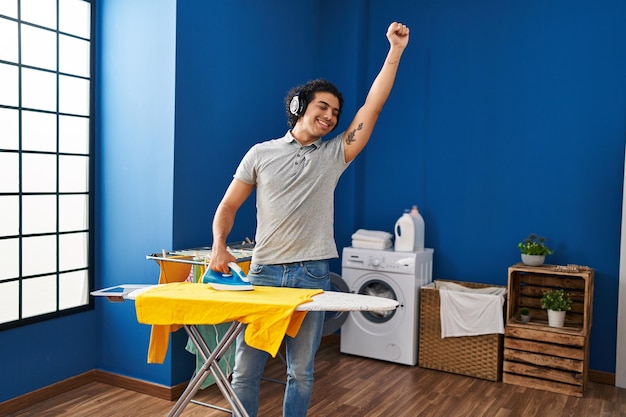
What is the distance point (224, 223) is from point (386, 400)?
1.63 metres

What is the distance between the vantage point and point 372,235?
4.29 metres

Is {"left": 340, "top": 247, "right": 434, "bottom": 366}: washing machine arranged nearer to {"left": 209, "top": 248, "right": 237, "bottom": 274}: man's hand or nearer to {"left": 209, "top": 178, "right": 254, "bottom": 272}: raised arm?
{"left": 209, "top": 178, "right": 254, "bottom": 272}: raised arm

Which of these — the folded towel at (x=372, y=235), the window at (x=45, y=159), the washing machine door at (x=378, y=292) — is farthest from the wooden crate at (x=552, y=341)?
the window at (x=45, y=159)

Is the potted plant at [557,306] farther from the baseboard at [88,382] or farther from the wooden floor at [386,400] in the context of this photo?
the baseboard at [88,382]

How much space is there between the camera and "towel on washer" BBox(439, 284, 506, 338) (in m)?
3.80

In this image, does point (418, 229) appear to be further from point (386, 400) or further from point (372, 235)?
point (386, 400)

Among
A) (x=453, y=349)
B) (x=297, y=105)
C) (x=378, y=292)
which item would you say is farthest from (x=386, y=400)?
(x=297, y=105)

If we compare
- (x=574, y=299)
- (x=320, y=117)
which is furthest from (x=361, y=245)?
(x=320, y=117)

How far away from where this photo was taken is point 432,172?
4.43m

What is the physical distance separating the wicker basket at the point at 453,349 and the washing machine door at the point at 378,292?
211 mm

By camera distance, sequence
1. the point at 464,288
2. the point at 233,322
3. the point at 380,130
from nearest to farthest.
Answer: the point at 233,322
the point at 464,288
the point at 380,130

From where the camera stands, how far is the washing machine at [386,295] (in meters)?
4.07

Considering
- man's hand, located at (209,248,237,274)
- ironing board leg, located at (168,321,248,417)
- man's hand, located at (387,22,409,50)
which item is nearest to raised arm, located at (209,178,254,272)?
man's hand, located at (209,248,237,274)

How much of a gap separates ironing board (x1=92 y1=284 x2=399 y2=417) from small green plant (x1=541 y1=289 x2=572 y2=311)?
1930 millimetres
